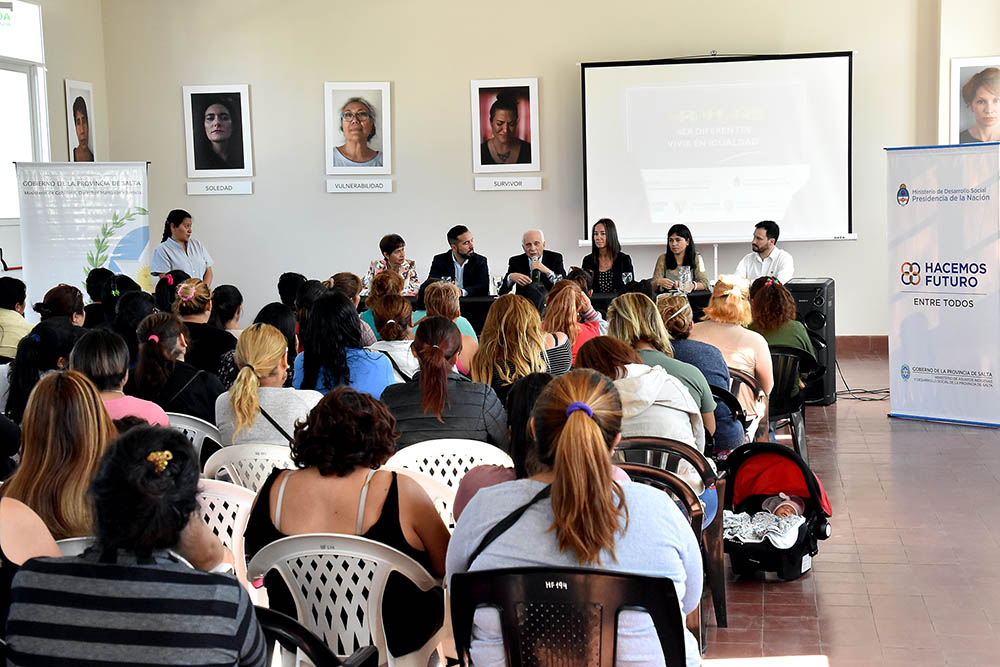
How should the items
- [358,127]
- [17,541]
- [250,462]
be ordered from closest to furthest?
[17,541] < [250,462] < [358,127]

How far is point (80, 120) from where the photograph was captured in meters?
10.6

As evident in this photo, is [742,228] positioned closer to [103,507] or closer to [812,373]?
[812,373]

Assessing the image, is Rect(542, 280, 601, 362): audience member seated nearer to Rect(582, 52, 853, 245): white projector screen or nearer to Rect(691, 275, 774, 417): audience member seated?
Rect(691, 275, 774, 417): audience member seated

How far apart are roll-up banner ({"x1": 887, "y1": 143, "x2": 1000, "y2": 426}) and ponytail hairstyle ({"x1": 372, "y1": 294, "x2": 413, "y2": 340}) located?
12.9 ft

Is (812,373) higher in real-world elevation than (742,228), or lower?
lower

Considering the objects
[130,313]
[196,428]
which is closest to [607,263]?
[130,313]

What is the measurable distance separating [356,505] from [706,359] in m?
2.65

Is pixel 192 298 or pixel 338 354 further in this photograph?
pixel 192 298

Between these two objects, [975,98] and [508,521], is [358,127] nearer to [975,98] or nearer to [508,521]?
[975,98]

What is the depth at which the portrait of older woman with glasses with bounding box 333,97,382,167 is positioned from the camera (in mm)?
10875

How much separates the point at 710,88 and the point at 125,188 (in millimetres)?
5444

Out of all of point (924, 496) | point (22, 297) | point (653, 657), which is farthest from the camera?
point (22, 297)

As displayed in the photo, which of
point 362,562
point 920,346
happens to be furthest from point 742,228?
point 362,562

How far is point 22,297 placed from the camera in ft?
20.8
